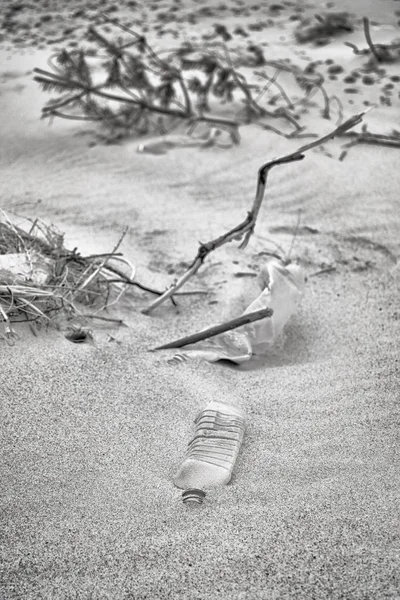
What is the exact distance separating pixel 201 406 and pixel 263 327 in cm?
41

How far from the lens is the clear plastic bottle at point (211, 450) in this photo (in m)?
1.38

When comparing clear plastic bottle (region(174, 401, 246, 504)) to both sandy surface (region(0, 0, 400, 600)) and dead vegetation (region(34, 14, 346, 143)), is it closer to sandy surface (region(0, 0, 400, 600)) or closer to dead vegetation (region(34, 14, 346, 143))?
sandy surface (region(0, 0, 400, 600))

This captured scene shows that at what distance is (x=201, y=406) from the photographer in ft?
5.44

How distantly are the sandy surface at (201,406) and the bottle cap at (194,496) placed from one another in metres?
0.02

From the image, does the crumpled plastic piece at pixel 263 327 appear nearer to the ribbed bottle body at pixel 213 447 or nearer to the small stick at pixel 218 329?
the small stick at pixel 218 329

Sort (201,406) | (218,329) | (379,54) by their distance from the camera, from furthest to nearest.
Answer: (379,54), (218,329), (201,406)

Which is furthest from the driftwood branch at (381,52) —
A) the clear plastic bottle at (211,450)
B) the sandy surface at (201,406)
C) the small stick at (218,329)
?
the clear plastic bottle at (211,450)

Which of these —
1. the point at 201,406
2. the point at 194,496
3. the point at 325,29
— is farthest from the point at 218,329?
the point at 325,29

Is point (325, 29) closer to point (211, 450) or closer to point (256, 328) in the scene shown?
point (256, 328)

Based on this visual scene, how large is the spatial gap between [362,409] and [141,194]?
5.33ft

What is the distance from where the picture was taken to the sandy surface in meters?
1.19

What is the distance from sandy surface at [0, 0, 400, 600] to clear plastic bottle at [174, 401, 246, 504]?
0.03 meters

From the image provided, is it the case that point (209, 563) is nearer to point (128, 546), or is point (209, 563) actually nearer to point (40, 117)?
point (128, 546)

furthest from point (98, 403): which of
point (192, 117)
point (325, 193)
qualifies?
point (192, 117)
